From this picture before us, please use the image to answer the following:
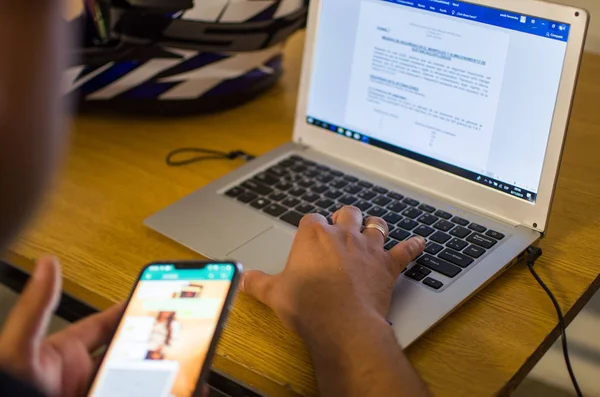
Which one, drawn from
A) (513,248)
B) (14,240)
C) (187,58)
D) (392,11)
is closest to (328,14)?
(392,11)

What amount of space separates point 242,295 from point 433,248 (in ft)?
0.68

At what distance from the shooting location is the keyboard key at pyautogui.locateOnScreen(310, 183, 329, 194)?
93cm

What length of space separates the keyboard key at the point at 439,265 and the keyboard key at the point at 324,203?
6.1 inches

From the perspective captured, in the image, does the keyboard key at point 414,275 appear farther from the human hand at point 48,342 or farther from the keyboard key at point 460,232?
the human hand at point 48,342

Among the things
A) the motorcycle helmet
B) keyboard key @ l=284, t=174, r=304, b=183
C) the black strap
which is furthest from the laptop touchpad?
the motorcycle helmet

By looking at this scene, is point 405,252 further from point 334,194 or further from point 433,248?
point 334,194

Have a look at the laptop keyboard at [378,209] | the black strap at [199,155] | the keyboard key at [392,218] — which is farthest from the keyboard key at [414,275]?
the black strap at [199,155]

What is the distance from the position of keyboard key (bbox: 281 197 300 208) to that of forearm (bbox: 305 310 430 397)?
0.26m

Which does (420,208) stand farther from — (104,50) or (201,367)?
(104,50)

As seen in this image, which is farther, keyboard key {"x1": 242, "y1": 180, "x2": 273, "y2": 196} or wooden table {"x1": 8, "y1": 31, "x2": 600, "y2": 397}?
keyboard key {"x1": 242, "y1": 180, "x2": 273, "y2": 196}

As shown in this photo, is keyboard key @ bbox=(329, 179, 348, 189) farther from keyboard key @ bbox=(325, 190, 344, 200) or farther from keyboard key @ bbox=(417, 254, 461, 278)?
keyboard key @ bbox=(417, 254, 461, 278)

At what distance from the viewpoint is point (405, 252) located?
76 centimetres

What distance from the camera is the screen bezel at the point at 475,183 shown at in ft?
2.53

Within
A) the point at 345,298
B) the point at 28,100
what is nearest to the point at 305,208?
the point at 345,298
